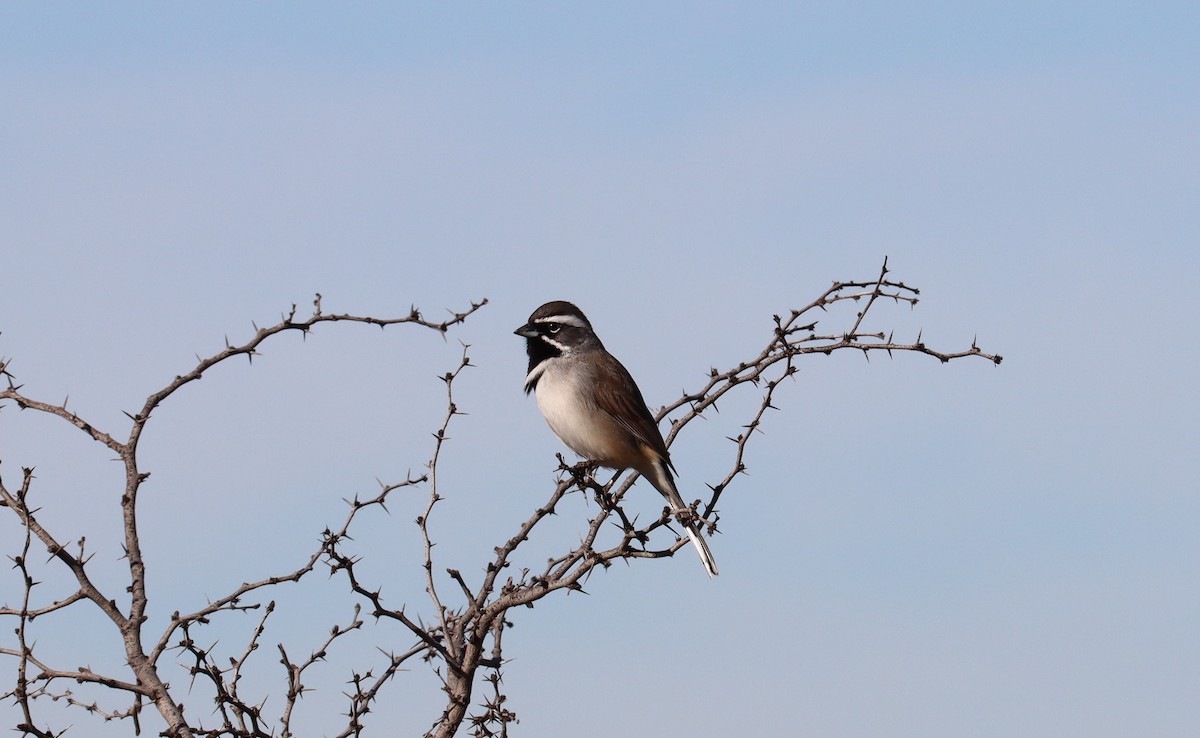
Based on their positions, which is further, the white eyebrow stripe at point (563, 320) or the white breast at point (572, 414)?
the white eyebrow stripe at point (563, 320)

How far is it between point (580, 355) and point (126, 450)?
4.50 meters

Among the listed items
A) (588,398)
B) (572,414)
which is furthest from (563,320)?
(572,414)

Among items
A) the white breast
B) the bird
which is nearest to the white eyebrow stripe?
the bird

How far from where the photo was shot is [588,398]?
31.2 feet

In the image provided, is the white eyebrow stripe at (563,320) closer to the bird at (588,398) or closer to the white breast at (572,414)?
the bird at (588,398)

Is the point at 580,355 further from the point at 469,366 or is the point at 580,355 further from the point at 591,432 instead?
the point at 469,366

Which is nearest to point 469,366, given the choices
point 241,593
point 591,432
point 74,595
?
point 241,593

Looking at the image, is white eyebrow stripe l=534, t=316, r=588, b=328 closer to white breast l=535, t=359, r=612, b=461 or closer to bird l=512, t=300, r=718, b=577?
bird l=512, t=300, r=718, b=577

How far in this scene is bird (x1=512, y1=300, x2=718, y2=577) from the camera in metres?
9.30

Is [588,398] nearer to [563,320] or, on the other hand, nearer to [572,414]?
[572,414]

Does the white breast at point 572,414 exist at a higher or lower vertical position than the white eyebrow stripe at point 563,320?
lower

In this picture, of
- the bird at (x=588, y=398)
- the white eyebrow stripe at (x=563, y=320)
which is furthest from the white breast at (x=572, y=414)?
the white eyebrow stripe at (x=563, y=320)

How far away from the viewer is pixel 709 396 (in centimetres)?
705

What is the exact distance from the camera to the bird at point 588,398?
9305 millimetres
